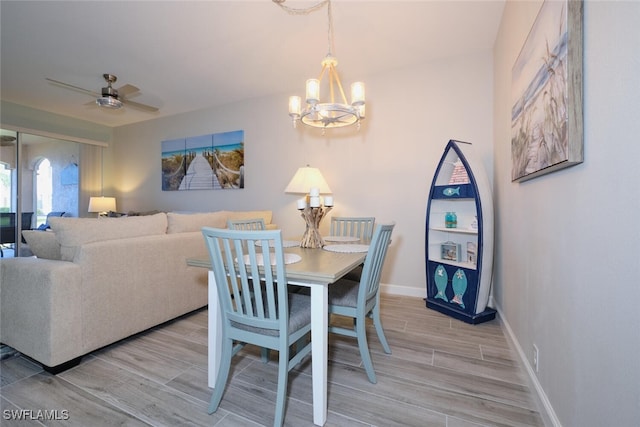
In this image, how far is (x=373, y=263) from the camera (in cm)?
156

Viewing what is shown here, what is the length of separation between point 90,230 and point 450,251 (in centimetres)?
294

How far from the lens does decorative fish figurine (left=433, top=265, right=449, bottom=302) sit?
8.55ft

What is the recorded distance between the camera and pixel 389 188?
10.4ft

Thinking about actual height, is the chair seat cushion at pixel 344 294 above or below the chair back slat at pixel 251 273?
below

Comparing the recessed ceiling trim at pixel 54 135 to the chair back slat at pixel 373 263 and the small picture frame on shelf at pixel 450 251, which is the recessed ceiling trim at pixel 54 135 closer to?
the chair back slat at pixel 373 263

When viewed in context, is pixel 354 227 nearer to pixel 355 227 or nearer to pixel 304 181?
pixel 355 227

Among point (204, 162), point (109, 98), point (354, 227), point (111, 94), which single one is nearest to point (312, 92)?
point (354, 227)

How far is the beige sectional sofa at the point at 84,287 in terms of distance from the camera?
1.62 meters

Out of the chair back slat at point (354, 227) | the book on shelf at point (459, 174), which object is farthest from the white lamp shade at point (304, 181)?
the book on shelf at point (459, 174)

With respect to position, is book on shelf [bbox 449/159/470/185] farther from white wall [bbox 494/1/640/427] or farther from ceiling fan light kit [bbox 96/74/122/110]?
ceiling fan light kit [bbox 96/74/122/110]

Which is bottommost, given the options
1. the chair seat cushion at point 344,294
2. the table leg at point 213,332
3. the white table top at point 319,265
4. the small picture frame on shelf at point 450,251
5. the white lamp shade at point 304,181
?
the table leg at point 213,332

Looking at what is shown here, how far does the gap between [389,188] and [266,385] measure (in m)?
2.29

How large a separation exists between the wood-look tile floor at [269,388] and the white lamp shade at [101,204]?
140 inches

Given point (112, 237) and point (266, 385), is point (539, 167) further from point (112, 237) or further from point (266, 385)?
point (112, 237)
